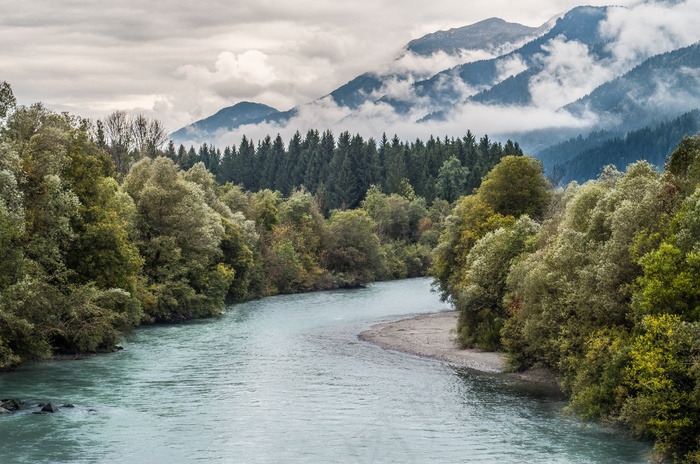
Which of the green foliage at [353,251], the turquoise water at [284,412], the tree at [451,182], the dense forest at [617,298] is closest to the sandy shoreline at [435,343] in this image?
the dense forest at [617,298]

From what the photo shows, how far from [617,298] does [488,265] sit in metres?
22.3

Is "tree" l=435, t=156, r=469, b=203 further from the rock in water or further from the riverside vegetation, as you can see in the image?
the rock in water

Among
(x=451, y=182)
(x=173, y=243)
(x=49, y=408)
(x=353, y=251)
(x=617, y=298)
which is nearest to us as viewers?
(x=617, y=298)

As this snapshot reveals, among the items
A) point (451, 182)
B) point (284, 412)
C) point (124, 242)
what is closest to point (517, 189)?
point (124, 242)

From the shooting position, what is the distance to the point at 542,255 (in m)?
54.2

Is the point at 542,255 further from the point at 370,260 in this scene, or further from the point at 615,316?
the point at 370,260

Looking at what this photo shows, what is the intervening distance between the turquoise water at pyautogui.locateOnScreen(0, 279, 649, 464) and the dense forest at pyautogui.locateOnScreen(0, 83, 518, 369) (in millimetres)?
3677

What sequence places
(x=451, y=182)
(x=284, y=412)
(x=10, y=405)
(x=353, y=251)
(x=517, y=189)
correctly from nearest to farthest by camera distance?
(x=10, y=405) < (x=284, y=412) < (x=517, y=189) < (x=353, y=251) < (x=451, y=182)

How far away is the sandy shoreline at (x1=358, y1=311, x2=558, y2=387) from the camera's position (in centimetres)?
5703

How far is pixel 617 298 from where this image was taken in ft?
138

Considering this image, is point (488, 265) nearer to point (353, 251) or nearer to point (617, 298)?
point (617, 298)

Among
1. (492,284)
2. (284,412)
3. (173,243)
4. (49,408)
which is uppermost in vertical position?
(173,243)

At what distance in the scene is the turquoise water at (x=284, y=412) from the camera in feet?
119

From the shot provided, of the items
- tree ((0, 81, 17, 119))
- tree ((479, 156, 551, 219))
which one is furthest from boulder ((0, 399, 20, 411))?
tree ((479, 156, 551, 219))
